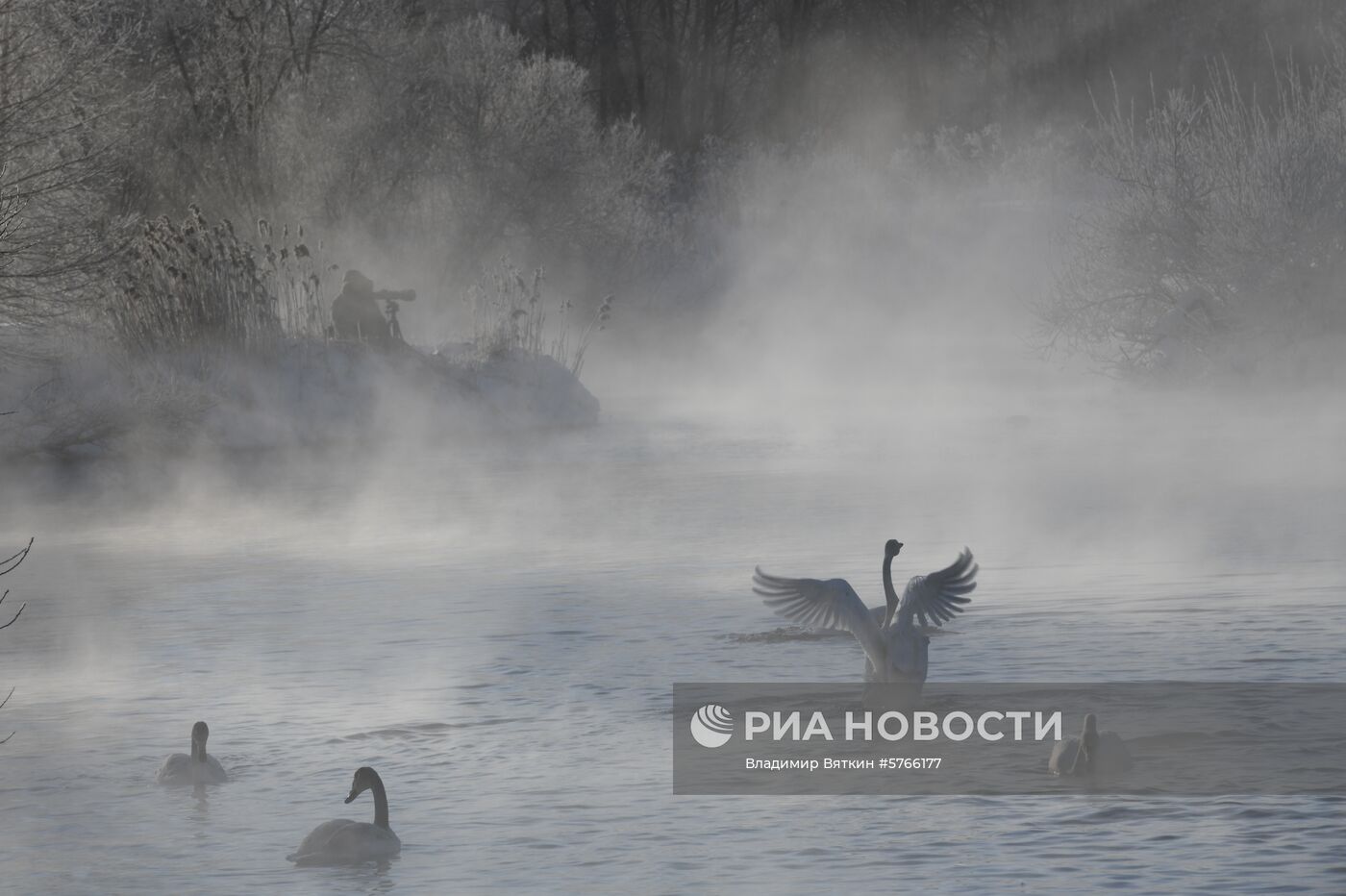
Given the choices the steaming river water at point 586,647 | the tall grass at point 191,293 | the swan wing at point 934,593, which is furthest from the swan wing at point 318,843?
the tall grass at point 191,293

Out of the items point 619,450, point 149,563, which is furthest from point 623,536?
point 619,450

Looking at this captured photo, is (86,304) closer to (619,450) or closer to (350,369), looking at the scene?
(350,369)

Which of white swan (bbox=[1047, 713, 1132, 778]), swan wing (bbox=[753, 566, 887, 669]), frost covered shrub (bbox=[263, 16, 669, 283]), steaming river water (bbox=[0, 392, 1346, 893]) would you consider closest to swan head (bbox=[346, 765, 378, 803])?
steaming river water (bbox=[0, 392, 1346, 893])

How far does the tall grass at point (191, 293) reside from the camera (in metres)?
26.8

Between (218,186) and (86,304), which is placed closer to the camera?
(86,304)

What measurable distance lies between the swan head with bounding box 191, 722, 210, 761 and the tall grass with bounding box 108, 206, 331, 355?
17275 millimetres

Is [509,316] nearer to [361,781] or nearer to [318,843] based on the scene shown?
[361,781]

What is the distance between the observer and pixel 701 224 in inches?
2012

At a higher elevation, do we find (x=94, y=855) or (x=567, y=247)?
(x=567, y=247)

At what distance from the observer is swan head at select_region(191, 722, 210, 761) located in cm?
984

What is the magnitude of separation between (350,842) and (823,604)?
8.98 ft

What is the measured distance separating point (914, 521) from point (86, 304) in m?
10.9

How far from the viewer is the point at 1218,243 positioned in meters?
31.0

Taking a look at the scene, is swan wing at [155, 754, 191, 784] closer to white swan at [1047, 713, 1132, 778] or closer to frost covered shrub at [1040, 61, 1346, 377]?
white swan at [1047, 713, 1132, 778]
